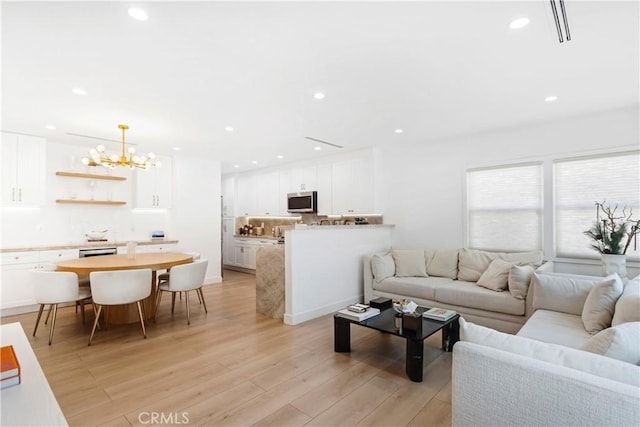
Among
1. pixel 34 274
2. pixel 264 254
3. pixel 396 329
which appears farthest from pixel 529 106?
pixel 34 274

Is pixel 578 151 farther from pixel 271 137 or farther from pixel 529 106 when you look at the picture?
pixel 271 137

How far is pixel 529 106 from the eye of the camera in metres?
3.50

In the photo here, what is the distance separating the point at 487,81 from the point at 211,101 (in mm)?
2713

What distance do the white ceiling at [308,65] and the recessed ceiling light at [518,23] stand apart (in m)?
0.05

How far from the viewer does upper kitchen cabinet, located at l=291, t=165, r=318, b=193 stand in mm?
6371

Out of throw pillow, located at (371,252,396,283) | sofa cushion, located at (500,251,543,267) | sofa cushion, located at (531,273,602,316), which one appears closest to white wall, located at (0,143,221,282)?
throw pillow, located at (371,252,396,283)

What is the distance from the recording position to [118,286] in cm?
329

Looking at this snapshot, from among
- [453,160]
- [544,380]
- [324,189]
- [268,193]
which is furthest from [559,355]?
[268,193]

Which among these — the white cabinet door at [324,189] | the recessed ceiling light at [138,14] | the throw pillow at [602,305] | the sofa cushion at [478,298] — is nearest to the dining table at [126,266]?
the recessed ceiling light at [138,14]

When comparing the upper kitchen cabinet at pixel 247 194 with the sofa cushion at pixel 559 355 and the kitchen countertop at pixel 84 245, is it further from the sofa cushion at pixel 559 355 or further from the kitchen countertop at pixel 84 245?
the sofa cushion at pixel 559 355

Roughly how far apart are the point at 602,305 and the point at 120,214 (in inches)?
261

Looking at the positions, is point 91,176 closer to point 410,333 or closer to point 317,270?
point 317,270

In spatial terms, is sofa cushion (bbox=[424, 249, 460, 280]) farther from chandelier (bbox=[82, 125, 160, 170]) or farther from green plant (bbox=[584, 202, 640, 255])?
chandelier (bbox=[82, 125, 160, 170])

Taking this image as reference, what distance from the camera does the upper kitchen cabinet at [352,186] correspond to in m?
5.52
